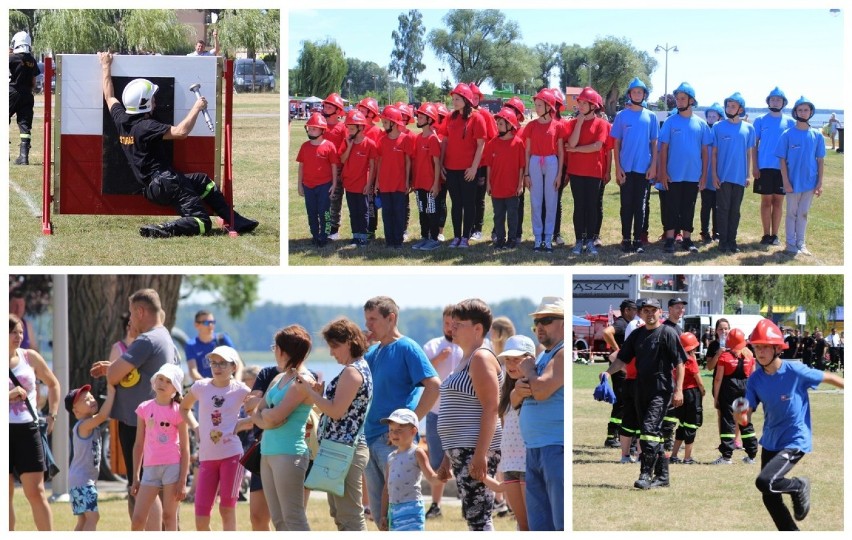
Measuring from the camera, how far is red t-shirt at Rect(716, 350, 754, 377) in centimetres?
935

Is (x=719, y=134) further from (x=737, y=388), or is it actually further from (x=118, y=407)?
(x=118, y=407)

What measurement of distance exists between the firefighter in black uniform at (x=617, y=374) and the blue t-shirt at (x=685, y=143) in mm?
1581

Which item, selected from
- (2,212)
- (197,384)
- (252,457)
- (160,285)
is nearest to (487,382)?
(252,457)

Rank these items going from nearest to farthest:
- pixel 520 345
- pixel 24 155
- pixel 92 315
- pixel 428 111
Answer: pixel 520 345 < pixel 428 111 < pixel 24 155 < pixel 92 315

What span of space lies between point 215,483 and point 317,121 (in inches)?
161

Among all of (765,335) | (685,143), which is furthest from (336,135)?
(765,335)

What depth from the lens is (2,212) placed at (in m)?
9.88

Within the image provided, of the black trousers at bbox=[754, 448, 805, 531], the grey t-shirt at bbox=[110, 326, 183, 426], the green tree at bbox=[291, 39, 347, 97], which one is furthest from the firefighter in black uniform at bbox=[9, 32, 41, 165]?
the black trousers at bbox=[754, 448, 805, 531]

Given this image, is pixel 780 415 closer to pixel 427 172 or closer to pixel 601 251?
pixel 601 251

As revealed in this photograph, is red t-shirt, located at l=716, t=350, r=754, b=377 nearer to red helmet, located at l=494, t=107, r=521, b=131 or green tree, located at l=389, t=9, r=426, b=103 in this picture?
red helmet, located at l=494, t=107, r=521, b=131

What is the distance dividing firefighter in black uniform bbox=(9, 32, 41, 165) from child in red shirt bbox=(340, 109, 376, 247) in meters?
4.36

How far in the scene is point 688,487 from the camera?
8.38 metres

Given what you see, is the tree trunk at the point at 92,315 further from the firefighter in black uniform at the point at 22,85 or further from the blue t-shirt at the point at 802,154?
the blue t-shirt at the point at 802,154

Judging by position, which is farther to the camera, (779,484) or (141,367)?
(141,367)
